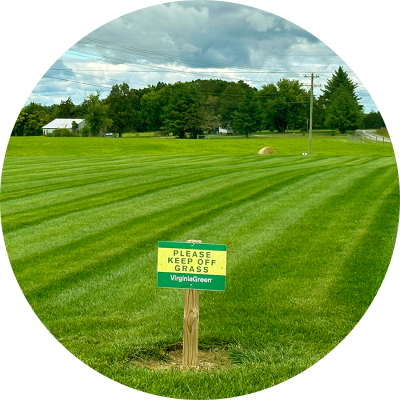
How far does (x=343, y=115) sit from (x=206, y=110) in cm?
1660

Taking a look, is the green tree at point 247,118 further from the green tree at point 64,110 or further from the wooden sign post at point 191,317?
the wooden sign post at point 191,317

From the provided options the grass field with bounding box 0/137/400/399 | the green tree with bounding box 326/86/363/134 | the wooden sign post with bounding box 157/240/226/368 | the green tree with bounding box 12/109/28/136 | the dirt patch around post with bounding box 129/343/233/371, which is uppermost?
the green tree with bounding box 326/86/363/134

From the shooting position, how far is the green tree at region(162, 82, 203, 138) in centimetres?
4183

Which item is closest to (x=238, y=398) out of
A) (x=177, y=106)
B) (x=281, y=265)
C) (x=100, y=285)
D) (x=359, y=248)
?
(x=100, y=285)

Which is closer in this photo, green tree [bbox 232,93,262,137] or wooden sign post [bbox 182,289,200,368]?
wooden sign post [bbox 182,289,200,368]

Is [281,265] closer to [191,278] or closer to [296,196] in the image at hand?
[191,278]

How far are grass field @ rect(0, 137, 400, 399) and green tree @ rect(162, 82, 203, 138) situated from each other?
27.4 meters

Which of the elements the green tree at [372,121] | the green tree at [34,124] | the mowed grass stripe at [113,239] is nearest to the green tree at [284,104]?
the green tree at [372,121]

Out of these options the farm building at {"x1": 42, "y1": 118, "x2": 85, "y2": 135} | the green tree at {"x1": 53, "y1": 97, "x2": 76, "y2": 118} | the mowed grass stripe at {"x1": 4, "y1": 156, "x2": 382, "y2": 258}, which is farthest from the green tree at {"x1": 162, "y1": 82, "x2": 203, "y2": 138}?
the mowed grass stripe at {"x1": 4, "y1": 156, "x2": 382, "y2": 258}

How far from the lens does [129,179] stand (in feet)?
52.5

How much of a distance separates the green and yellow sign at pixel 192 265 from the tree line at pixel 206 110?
121ft

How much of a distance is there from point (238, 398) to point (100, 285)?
2842 mm

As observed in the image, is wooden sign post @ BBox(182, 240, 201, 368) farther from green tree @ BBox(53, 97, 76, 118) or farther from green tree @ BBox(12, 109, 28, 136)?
green tree @ BBox(53, 97, 76, 118)

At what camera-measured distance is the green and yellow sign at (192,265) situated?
416 cm
